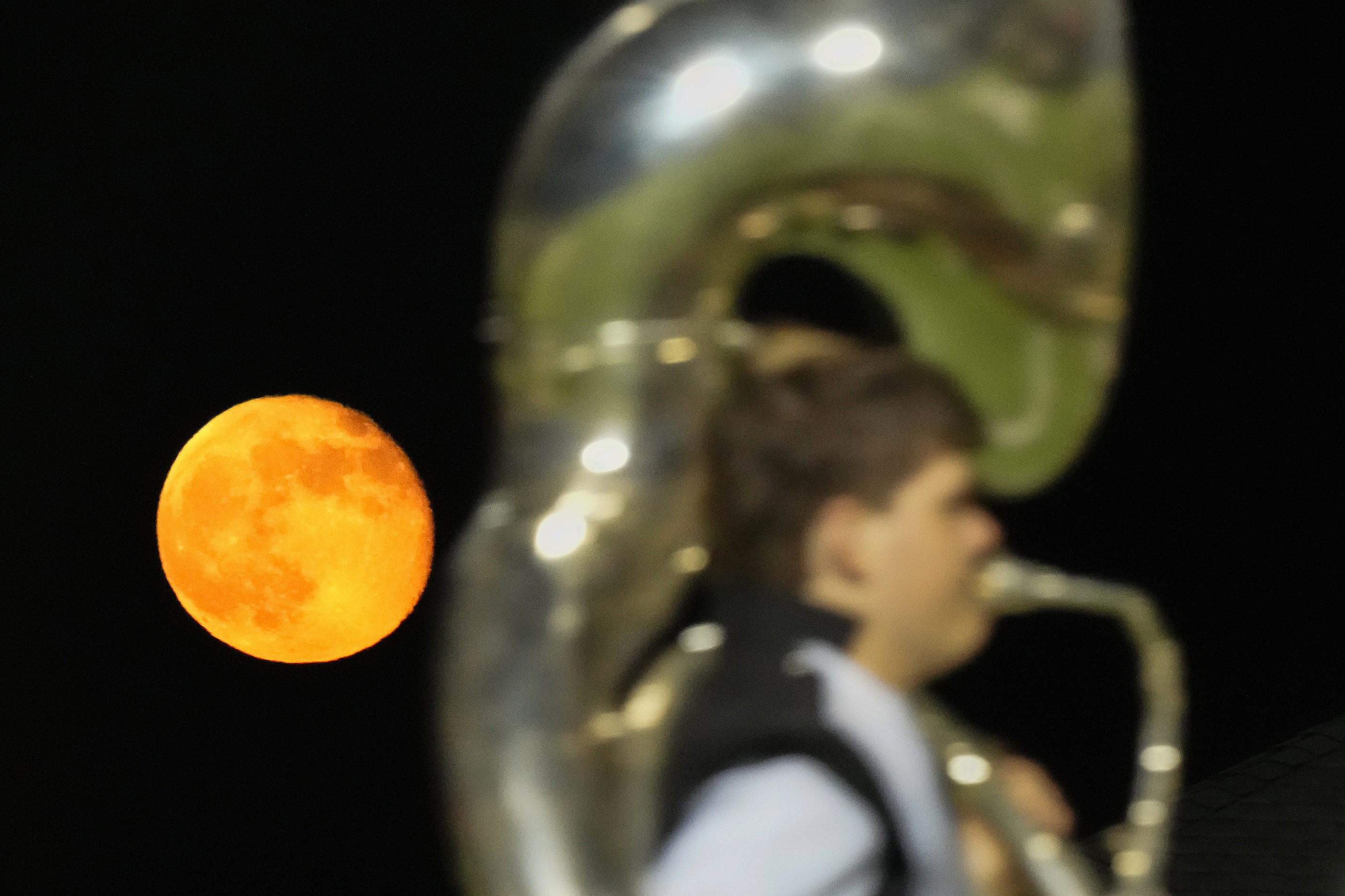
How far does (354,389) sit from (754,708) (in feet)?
1.36

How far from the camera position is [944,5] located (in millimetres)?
673

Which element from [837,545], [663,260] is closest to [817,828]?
[837,545]

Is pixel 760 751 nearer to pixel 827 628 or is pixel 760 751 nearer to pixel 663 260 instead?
pixel 827 628

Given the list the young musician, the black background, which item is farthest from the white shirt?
the black background

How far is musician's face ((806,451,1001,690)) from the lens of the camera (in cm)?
71

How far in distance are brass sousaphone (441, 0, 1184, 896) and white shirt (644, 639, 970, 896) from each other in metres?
0.03

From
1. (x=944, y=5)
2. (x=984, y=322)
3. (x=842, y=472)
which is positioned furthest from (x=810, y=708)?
(x=944, y=5)

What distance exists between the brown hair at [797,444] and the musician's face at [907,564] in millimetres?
11

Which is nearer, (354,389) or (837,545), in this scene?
(837,545)

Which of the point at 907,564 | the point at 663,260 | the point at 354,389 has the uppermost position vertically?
the point at 354,389

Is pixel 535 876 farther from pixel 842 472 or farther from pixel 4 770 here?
pixel 4 770

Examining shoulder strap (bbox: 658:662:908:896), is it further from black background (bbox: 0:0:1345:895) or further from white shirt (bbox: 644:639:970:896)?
black background (bbox: 0:0:1345:895)

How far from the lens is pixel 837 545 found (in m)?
0.71

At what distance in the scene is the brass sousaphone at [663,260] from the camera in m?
0.65
